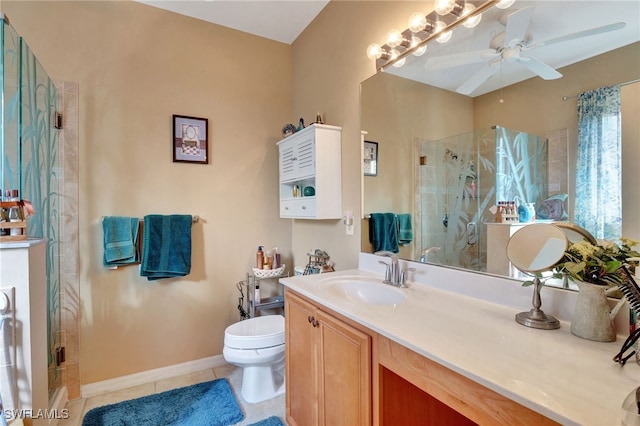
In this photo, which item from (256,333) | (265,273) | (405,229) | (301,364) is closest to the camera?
(301,364)

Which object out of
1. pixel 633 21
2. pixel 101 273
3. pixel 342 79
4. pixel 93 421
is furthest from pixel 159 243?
pixel 633 21

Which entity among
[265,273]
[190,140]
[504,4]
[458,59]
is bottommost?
[265,273]

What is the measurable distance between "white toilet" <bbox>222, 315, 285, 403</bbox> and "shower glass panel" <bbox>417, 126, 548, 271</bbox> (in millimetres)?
1135

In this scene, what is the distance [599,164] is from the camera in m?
0.96

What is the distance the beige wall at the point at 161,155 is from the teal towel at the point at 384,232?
1.10 m

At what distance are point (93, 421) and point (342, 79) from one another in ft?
8.53

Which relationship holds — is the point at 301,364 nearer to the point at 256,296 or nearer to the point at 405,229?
the point at 405,229

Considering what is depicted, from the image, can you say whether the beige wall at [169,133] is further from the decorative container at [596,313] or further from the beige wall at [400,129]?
the decorative container at [596,313]

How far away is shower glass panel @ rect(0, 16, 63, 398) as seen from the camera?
4.43ft

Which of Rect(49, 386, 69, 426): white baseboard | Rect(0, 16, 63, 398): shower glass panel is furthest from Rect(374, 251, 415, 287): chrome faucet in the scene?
Rect(49, 386, 69, 426): white baseboard

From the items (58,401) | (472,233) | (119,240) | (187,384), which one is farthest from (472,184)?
(58,401)

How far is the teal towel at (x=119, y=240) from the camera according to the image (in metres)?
2.00

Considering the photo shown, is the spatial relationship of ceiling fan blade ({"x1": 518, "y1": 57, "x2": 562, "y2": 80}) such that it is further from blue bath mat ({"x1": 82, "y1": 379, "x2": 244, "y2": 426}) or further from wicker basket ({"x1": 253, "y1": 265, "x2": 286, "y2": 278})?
blue bath mat ({"x1": 82, "y1": 379, "x2": 244, "y2": 426})

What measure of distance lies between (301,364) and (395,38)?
173 cm
